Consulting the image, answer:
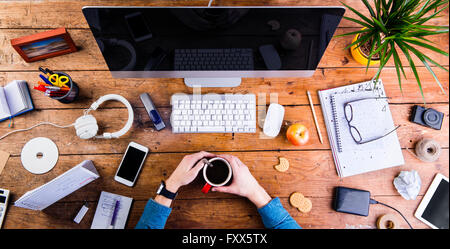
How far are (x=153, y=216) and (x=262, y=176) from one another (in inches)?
17.2

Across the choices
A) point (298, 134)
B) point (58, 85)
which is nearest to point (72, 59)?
point (58, 85)

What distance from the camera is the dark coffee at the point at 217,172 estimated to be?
0.95 meters

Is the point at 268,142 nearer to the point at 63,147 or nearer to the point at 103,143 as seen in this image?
the point at 103,143

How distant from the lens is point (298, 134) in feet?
3.18

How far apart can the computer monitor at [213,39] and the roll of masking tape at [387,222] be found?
632 mm

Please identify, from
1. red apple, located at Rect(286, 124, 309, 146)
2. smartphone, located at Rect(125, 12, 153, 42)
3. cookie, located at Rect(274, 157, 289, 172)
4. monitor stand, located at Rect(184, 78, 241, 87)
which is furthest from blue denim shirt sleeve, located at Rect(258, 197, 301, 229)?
smartphone, located at Rect(125, 12, 153, 42)

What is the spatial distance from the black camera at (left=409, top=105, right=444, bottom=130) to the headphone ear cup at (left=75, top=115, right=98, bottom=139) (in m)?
1.28

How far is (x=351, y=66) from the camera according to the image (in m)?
1.07

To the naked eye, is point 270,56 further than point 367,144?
No

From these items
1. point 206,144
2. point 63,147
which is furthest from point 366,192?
point 63,147

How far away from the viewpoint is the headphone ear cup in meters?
0.92

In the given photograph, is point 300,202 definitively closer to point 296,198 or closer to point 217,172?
point 296,198

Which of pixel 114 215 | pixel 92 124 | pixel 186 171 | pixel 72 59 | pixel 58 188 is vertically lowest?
pixel 114 215

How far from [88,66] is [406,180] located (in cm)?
135
